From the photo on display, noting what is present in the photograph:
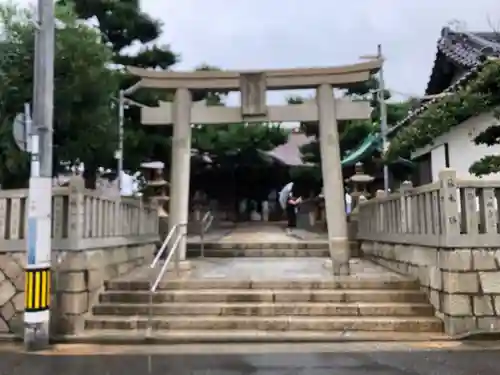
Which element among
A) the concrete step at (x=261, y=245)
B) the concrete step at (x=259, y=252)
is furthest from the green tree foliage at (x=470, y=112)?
the concrete step at (x=261, y=245)

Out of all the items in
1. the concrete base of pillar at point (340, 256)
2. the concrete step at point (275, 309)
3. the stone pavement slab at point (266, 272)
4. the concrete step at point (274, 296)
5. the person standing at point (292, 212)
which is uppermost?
the person standing at point (292, 212)

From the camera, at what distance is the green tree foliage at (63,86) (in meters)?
10.8

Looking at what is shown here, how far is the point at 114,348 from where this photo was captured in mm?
7453

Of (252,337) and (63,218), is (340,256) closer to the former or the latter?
(252,337)

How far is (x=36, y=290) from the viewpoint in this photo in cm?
740

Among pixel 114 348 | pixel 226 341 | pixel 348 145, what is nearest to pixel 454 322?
pixel 226 341

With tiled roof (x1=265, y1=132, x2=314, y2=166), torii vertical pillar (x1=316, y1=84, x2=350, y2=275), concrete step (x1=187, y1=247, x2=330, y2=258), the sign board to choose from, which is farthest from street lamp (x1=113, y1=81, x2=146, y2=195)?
tiled roof (x1=265, y1=132, x2=314, y2=166)

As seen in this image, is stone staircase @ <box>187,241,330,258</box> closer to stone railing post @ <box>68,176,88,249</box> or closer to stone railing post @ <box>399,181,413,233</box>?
stone railing post @ <box>399,181,413,233</box>

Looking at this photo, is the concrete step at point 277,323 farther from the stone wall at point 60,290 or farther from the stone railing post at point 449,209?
the stone railing post at point 449,209

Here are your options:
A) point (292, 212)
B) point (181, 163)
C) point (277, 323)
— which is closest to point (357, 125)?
point (292, 212)

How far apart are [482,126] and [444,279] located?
5.96 metres

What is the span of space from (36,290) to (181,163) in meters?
5.31

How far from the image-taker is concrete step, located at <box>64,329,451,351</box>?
7.63 m

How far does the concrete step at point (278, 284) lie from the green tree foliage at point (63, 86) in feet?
12.8
